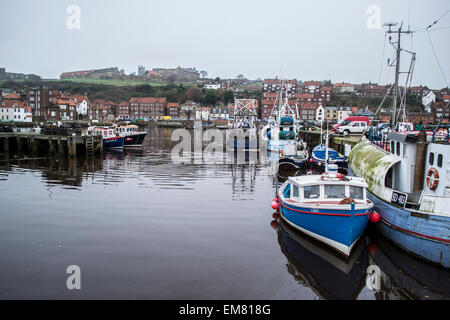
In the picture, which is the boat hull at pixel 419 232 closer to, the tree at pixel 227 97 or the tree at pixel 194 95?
the tree at pixel 227 97

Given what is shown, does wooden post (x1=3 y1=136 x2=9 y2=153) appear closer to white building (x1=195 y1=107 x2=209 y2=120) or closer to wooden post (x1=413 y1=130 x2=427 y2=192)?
wooden post (x1=413 y1=130 x2=427 y2=192)

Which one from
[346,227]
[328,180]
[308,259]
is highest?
[328,180]

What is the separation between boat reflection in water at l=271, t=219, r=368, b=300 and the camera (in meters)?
11.5

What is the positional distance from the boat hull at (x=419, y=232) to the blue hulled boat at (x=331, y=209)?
3.45 feet

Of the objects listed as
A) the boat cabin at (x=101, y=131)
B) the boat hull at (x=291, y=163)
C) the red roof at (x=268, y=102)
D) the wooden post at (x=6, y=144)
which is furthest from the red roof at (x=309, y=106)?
the wooden post at (x=6, y=144)

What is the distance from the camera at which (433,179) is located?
1429 cm

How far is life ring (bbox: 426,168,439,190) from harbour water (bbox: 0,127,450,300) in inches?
119

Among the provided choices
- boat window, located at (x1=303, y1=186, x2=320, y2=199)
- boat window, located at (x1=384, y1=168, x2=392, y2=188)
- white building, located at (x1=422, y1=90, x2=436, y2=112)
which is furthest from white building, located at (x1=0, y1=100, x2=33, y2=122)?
white building, located at (x1=422, y1=90, x2=436, y2=112)

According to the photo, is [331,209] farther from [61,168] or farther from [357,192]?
[61,168]

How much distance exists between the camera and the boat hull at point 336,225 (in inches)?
525

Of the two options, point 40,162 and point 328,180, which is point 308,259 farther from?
point 40,162

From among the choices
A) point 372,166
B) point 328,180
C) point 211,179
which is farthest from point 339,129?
point 328,180

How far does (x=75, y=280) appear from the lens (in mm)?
11320

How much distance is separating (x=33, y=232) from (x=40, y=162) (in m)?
24.7
